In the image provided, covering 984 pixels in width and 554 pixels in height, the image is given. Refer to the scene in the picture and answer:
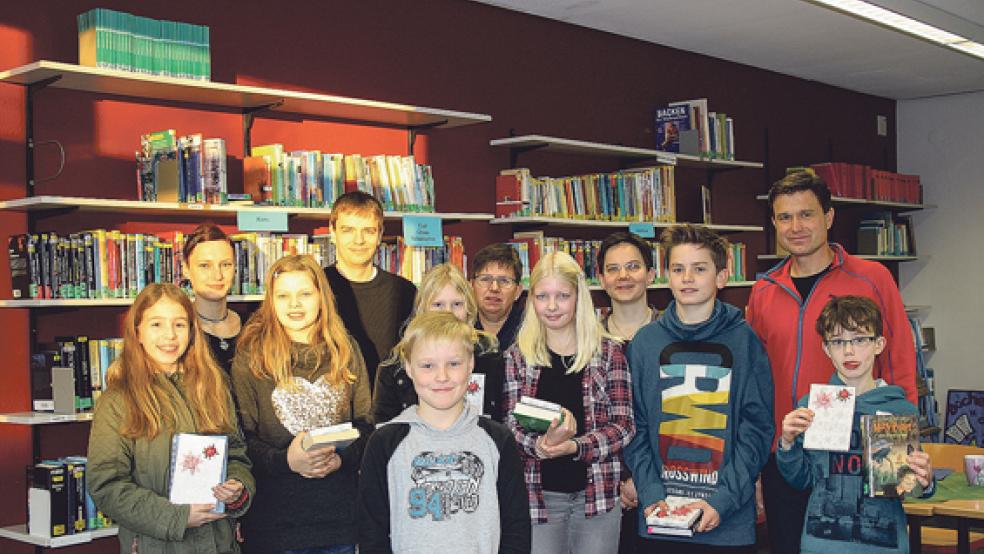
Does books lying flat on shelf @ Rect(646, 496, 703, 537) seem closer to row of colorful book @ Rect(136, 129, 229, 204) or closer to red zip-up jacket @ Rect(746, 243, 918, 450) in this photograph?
red zip-up jacket @ Rect(746, 243, 918, 450)

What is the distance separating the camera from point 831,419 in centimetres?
311

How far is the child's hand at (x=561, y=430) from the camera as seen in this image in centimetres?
306

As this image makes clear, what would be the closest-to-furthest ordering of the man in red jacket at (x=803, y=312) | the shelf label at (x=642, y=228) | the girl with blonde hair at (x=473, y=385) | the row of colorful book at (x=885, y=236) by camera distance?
1. the girl with blonde hair at (x=473, y=385)
2. the man in red jacket at (x=803, y=312)
3. the shelf label at (x=642, y=228)
4. the row of colorful book at (x=885, y=236)

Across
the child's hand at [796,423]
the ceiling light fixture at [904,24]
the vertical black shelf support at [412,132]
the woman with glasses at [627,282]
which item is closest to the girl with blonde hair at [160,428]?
the woman with glasses at [627,282]

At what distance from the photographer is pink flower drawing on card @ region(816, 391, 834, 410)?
10.2ft

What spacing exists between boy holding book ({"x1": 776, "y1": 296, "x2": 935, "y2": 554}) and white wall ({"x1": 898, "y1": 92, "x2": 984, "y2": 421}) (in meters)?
6.87

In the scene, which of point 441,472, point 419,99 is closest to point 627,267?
point 441,472

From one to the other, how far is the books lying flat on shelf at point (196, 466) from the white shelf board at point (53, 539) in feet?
3.53

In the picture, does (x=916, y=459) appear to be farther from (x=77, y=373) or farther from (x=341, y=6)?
(x=341, y=6)

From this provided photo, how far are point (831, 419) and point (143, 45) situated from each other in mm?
3064

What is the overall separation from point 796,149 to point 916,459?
241 inches

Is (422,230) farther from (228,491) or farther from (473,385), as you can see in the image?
(228,491)

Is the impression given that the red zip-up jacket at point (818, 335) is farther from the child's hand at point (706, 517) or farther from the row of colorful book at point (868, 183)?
the row of colorful book at point (868, 183)

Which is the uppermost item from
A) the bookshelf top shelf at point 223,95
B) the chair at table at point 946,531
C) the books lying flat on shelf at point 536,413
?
the bookshelf top shelf at point 223,95
